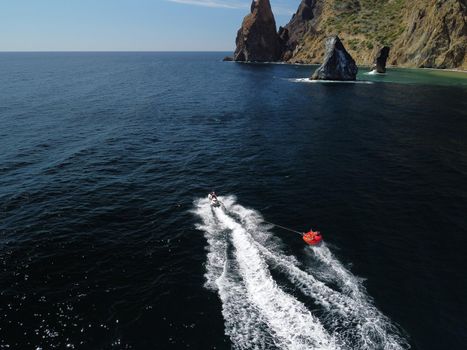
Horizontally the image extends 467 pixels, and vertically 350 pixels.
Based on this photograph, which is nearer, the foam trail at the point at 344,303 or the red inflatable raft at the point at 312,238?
the foam trail at the point at 344,303

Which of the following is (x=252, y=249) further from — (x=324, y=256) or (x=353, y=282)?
(x=353, y=282)

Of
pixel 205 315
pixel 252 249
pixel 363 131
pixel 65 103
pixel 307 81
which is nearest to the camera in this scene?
pixel 205 315

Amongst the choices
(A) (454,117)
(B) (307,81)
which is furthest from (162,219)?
(B) (307,81)

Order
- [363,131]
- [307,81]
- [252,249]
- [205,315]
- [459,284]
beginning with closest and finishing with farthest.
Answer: [205,315] → [459,284] → [252,249] → [363,131] → [307,81]

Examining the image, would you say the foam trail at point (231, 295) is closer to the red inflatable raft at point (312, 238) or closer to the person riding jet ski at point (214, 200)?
the person riding jet ski at point (214, 200)

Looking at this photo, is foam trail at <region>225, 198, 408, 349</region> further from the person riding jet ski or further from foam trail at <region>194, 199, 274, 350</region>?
the person riding jet ski

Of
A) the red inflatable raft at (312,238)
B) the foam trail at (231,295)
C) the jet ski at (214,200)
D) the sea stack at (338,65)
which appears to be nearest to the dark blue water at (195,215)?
the foam trail at (231,295)

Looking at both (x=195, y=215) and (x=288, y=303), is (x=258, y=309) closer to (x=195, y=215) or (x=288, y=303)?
(x=288, y=303)
